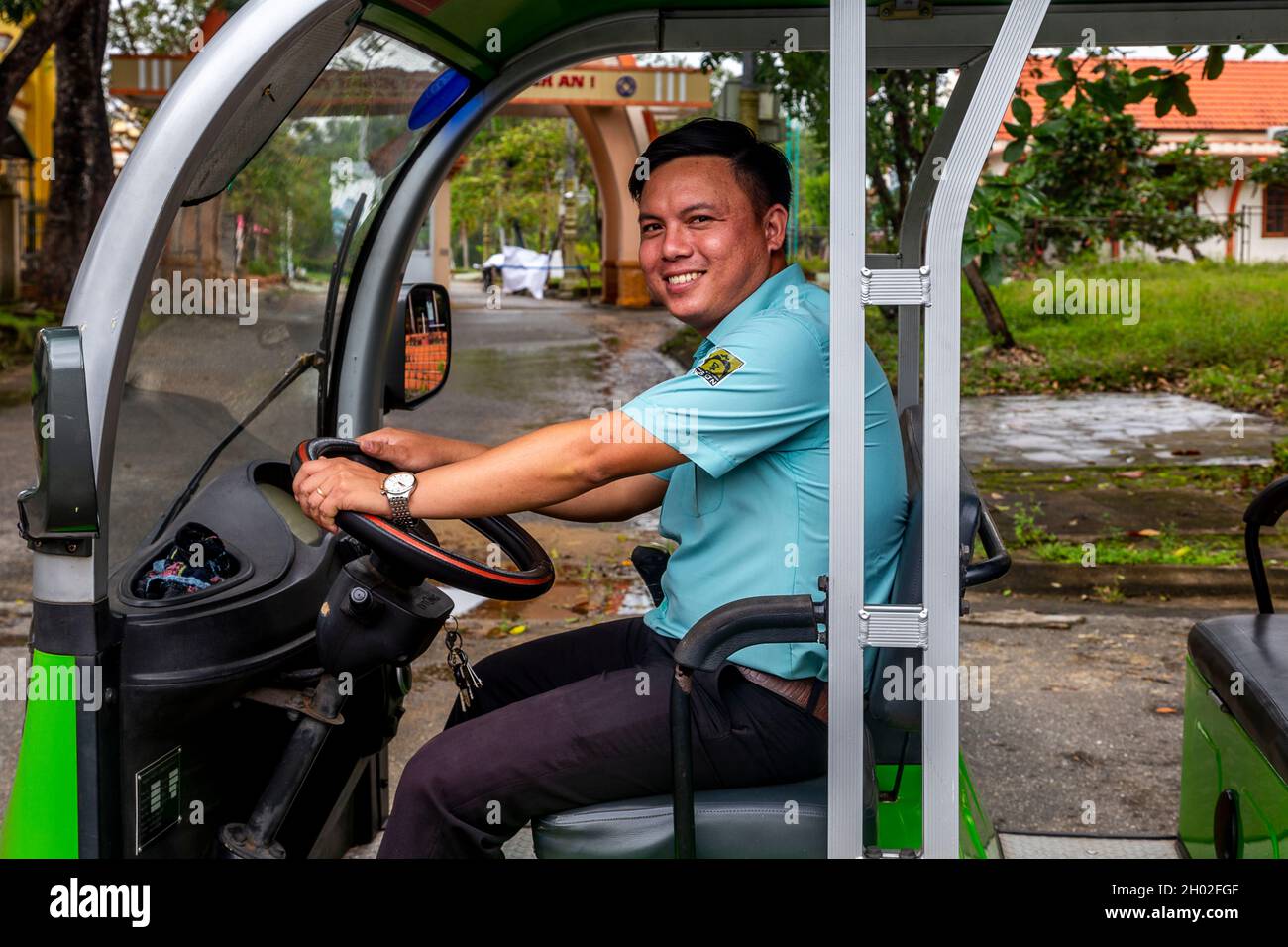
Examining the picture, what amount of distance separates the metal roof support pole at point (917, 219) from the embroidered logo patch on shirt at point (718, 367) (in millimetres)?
574

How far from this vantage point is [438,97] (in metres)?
2.53

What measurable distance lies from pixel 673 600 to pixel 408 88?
1.08m

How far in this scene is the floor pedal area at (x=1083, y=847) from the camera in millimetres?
2799

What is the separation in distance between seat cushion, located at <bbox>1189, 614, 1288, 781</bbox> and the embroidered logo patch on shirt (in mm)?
1054

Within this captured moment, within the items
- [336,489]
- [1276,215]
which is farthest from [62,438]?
[1276,215]

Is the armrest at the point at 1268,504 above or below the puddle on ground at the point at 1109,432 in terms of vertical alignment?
above

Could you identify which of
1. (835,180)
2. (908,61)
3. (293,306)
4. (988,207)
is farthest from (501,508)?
(988,207)

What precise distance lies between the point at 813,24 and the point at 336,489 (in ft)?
3.98

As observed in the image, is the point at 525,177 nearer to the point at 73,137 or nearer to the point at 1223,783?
the point at 73,137

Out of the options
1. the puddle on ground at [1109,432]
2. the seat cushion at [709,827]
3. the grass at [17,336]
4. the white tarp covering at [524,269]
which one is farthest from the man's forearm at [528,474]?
the white tarp covering at [524,269]

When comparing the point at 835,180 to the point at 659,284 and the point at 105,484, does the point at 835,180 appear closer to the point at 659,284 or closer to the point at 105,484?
the point at 659,284

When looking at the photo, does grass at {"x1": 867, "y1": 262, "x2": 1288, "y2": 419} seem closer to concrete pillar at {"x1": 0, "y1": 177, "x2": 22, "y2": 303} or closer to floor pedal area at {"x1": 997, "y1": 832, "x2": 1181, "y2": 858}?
floor pedal area at {"x1": 997, "y1": 832, "x2": 1181, "y2": 858}

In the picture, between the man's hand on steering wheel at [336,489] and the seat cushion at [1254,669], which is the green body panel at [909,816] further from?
the man's hand on steering wheel at [336,489]

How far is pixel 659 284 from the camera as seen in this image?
7.04ft
